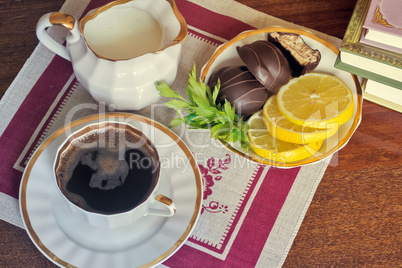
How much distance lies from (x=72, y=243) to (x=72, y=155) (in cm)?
16

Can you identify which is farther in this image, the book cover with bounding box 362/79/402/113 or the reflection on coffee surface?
the book cover with bounding box 362/79/402/113

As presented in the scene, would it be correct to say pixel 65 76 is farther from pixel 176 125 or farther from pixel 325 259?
pixel 325 259

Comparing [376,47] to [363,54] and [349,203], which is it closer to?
[363,54]

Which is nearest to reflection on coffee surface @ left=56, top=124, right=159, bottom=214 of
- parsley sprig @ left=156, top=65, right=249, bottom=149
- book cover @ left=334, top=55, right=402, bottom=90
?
parsley sprig @ left=156, top=65, right=249, bottom=149

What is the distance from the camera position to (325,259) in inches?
36.9

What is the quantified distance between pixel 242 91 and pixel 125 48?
237mm

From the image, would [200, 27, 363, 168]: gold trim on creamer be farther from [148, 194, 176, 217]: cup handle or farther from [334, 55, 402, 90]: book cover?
[148, 194, 176, 217]: cup handle

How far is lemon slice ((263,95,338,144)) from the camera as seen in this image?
89 cm

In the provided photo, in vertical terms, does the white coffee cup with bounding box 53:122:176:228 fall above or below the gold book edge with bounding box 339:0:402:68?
below

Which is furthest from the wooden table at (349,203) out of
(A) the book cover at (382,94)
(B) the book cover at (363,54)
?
(B) the book cover at (363,54)

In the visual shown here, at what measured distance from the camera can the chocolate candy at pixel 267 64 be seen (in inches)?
35.7

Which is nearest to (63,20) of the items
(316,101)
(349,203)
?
(316,101)

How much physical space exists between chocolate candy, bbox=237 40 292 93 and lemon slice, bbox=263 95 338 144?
0.04 metres

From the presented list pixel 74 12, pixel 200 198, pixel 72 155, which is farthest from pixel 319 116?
pixel 74 12
